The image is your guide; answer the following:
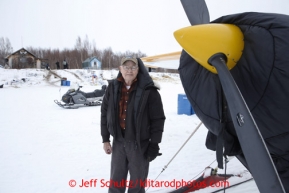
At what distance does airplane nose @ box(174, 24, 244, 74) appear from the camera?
1.06 m

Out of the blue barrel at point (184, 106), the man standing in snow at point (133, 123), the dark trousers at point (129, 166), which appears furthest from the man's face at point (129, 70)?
the blue barrel at point (184, 106)

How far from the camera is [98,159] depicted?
4.14m

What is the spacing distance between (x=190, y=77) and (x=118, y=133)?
1076 millimetres

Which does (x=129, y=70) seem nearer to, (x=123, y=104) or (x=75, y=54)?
(x=123, y=104)

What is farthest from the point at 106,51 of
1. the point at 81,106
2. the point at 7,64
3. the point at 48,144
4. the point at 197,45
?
the point at 197,45

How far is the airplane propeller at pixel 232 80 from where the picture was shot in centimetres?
86

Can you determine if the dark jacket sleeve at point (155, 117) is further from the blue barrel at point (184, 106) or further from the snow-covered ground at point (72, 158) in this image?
the blue barrel at point (184, 106)

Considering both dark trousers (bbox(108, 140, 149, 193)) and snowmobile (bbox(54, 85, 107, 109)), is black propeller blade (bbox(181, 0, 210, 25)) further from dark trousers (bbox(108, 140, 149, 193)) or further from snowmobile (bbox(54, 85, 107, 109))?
snowmobile (bbox(54, 85, 107, 109))

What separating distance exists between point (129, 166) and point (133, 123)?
1.57 feet

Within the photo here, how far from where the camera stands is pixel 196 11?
1375 millimetres

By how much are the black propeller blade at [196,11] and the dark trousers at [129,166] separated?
1.33 meters

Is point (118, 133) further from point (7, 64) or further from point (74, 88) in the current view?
point (7, 64)

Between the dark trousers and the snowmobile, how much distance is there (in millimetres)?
8772

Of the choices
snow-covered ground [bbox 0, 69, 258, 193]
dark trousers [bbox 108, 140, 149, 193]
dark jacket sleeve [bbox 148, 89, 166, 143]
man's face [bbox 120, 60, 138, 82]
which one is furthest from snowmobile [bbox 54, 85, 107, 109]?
dark jacket sleeve [bbox 148, 89, 166, 143]
